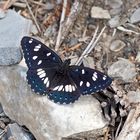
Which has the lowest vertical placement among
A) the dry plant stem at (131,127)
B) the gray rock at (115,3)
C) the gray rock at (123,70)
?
the dry plant stem at (131,127)

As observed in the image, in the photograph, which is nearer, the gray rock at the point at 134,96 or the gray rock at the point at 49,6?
the gray rock at the point at 134,96

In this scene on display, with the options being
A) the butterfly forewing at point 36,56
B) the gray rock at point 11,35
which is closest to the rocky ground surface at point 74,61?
the gray rock at point 11,35

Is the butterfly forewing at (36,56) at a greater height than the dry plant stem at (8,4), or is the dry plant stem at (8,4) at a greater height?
the dry plant stem at (8,4)

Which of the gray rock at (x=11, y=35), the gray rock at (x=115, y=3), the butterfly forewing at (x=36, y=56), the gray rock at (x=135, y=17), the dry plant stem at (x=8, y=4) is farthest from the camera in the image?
the dry plant stem at (x=8, y=4)

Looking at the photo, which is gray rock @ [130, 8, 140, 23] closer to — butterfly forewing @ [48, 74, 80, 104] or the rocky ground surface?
the rocky ground surface

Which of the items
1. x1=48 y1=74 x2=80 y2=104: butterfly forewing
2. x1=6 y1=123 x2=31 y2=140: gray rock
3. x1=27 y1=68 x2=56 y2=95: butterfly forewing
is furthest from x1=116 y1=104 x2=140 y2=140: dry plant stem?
x1=6 y1=123 x2=31 y2=140: gray rock

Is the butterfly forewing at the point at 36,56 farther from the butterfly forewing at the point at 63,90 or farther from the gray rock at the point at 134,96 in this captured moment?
the gray rock at the point at 134,96

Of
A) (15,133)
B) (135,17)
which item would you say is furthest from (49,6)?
(15,133)
